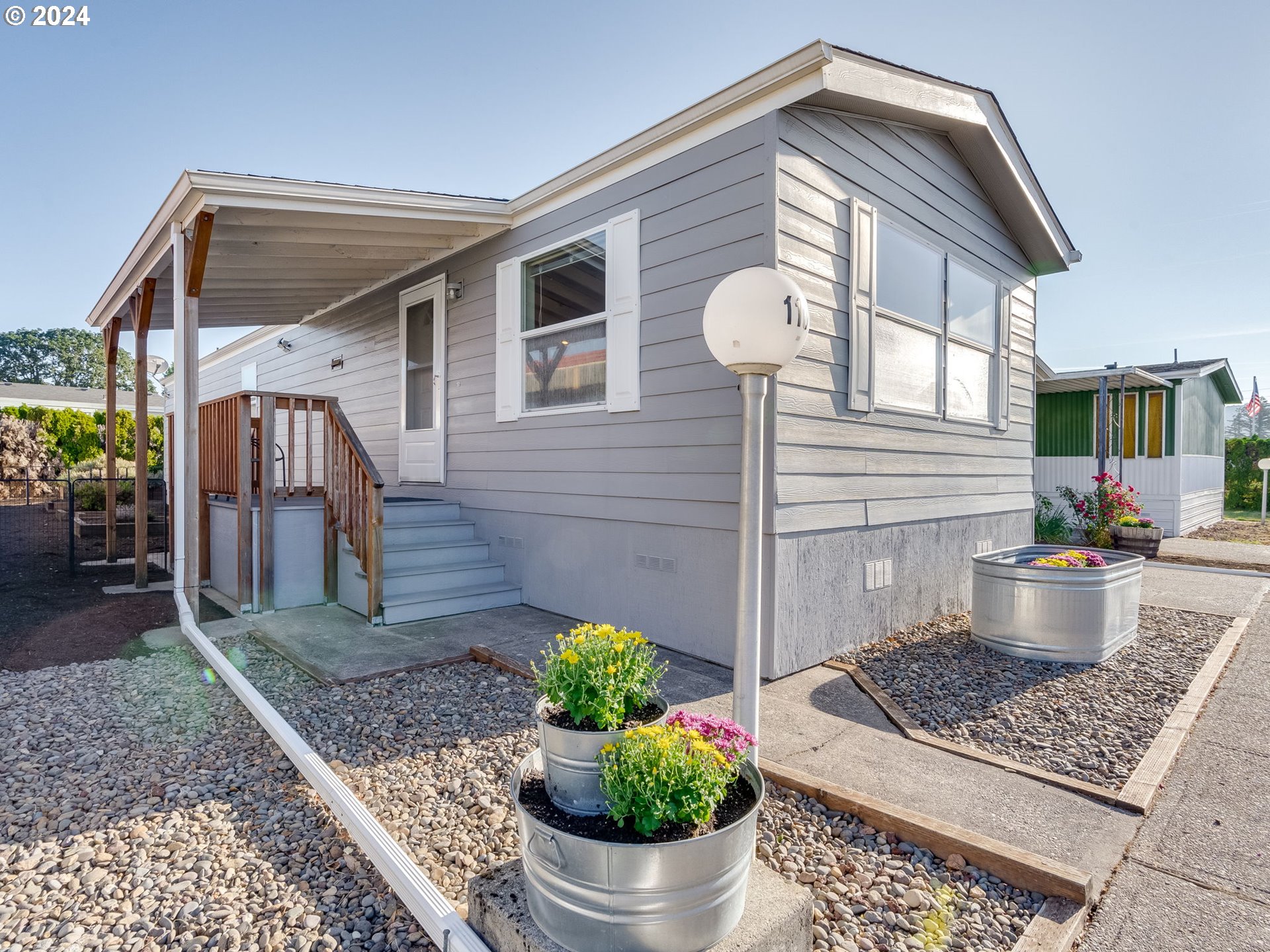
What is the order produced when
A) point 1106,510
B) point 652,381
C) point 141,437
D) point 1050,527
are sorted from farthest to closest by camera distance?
point 1050,527 < point 1106,510 < point 141,437 < point 652,381

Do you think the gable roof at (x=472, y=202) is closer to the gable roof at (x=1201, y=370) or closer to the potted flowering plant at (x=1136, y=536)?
the potted flowering plant at (x=1136, y=536)

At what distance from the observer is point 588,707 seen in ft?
5.22

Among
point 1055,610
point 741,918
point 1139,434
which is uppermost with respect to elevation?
point 1139,434

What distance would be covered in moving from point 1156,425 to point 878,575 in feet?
33.2

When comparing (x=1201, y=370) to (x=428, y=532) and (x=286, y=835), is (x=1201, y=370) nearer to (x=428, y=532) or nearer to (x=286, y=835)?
(x=428, y=532)

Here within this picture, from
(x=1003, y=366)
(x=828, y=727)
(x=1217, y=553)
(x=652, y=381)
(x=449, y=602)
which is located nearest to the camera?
(x=828, y=727)

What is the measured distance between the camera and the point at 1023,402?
655 cm

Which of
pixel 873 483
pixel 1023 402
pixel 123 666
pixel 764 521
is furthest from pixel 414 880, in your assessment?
pixel 1023 402

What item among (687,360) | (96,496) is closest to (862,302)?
(687,360)

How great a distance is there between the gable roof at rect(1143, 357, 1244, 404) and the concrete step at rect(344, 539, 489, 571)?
12217mm

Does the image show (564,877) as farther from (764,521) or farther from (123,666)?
(123,666)

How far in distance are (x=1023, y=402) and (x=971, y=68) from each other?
321cm

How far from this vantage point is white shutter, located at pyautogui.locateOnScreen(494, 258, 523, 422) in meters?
5.14

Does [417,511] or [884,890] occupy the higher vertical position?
[417,511]
